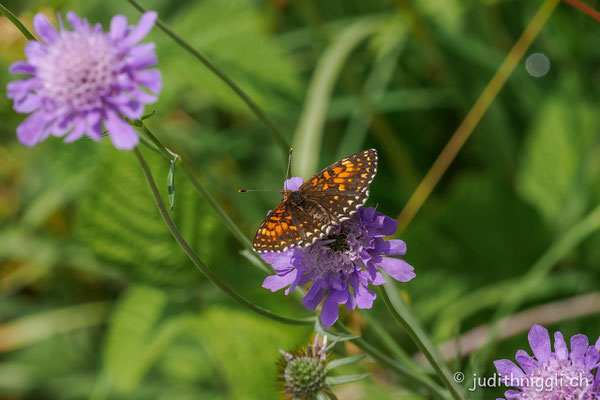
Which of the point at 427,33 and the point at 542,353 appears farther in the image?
the point at 427,33

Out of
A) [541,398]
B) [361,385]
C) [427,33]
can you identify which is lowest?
[541,398]

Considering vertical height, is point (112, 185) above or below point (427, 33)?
below

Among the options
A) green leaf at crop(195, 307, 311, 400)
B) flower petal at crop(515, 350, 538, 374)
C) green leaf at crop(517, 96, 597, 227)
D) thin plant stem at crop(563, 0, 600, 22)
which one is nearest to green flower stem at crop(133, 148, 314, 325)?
flower petal at crop(515, 350, 538, 374)

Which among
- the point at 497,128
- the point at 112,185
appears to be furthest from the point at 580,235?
the point at 112,185

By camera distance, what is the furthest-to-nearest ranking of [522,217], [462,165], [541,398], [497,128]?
[462,165] < [497,128] < [522,217] < [541,398]

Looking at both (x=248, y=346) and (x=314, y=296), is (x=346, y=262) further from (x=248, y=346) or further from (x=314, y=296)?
(x=248, y=346)

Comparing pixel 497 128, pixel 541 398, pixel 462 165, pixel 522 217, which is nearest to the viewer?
pixel 541 398

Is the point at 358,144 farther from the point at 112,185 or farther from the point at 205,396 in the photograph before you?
the point at 205,396

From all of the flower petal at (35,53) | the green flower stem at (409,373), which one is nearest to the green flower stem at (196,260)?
the green flower stem at (409,373)
